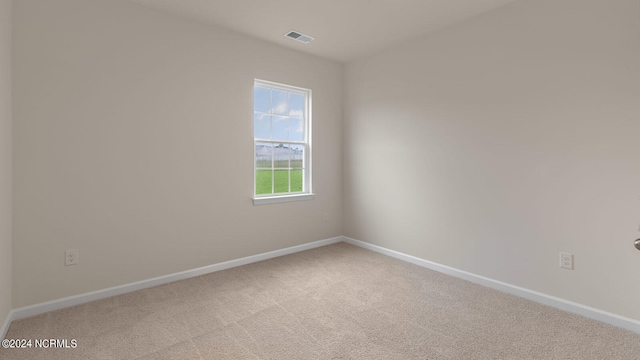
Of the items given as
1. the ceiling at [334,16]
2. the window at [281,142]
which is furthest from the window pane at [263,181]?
the ceiling at [334,16]

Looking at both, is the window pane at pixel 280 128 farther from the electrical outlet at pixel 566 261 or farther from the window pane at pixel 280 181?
the electrical outlet at pixel 566 261

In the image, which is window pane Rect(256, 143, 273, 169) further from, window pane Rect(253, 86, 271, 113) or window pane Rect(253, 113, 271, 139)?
window pane Rect(253, 86, 271, 113)

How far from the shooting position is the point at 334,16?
2.95 metres

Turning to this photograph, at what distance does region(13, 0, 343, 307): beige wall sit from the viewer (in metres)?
2.34

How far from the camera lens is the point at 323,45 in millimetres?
3668

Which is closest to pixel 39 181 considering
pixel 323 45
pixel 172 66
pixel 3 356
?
pixel 3 356

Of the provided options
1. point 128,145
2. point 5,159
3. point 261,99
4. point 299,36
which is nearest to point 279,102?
point 261,99

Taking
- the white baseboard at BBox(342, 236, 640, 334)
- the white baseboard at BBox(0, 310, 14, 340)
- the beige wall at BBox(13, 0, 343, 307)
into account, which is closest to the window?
the beige wall at BBox(13, 0, 343, 307)

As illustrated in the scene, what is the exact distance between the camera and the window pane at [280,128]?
381 centimetres

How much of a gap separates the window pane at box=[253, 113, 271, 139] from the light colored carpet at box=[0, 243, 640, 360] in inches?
65.3

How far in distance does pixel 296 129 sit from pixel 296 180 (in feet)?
2.22

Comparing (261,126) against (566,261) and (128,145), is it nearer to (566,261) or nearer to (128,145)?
(128,145)

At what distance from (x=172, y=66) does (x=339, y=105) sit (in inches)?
87.8

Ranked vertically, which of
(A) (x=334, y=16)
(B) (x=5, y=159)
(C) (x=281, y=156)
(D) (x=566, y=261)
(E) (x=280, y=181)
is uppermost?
(A) (x=334, y=16)
